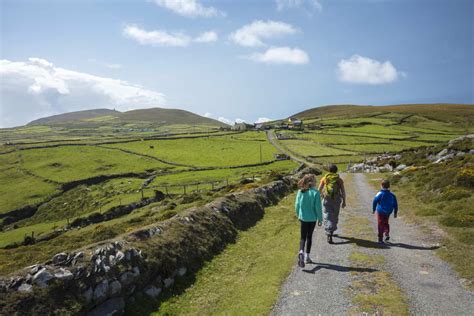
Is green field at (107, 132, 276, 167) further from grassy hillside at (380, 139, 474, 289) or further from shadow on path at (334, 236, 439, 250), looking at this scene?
shadow on path at (334, 236, 439, 250)

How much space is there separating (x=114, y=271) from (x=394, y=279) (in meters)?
9.42

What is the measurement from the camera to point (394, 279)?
11133 millimetres

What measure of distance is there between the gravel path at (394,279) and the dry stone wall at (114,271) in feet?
14.5

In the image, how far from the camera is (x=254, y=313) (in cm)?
962

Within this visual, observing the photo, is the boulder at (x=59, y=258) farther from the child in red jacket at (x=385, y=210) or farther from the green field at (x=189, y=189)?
the child in red jacket at (x=385, y=210)

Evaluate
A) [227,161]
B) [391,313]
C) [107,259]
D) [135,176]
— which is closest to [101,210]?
[135,176]

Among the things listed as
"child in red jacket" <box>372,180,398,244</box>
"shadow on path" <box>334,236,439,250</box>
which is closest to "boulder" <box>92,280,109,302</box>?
"shadow on path" <box>334,236,439,250</box>

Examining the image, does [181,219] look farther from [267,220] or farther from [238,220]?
[267,220]

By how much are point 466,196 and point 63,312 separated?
77.5 ft

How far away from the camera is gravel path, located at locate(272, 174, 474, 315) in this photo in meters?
9.32

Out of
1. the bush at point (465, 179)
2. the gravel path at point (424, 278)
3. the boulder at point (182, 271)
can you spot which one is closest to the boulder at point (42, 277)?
the boulder at point (182, 271)

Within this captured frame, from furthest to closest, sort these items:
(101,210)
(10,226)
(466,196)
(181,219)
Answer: (10,226), (101,210), (466,196), (181,219)

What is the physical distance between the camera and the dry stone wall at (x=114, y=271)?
28.8 ft

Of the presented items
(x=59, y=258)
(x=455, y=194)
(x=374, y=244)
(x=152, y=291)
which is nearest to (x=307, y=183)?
(x=374, y=244)
